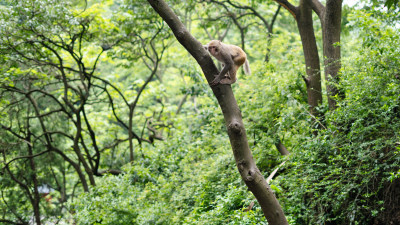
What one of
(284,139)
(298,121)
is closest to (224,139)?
(284,139)

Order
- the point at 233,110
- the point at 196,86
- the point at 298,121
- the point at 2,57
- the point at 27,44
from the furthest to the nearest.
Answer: the point at 196,86, the point at 27,44, the point at 2,57, the point at 298,121, the point at 233,110

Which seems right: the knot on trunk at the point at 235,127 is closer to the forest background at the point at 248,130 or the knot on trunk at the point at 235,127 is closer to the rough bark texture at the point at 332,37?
the forest background at the point at 248,130

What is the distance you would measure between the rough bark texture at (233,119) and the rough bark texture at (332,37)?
2.53 metres

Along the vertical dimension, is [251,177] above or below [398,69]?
below

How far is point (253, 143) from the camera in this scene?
6.64 m

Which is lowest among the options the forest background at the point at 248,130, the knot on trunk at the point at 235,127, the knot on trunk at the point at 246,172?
the knot on trunk at the point at 246,172

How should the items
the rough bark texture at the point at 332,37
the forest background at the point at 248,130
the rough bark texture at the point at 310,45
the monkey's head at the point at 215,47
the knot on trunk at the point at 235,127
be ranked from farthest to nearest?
the rough bark texture at the point at 310,45 → the rough bark texture at the point at 332,37 → the monkey's head at the point at 215,47 → the forest background at the point at 248,130 → the knot on trunk at the point at 235,127

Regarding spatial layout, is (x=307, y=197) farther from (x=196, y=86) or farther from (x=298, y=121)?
(x=196, y=86)

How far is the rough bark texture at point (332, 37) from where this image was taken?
5.11m

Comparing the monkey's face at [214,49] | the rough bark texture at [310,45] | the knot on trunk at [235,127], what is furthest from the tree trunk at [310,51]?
the knot on trunk at [235,127]

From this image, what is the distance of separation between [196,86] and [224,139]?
3174 mm

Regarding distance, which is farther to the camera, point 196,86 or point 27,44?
point 196,86

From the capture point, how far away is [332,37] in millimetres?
5293

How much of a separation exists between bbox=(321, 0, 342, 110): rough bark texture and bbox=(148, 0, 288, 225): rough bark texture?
2529mm
